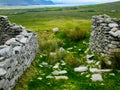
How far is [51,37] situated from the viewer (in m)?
23.7

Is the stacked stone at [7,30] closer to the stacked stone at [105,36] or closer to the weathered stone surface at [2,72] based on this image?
the stacked stone at [105,36]

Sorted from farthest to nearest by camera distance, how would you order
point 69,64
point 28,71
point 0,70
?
1. point 69,64
2. point 28,71
3. point 0,70

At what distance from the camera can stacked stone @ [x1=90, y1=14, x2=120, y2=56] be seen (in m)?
14.4

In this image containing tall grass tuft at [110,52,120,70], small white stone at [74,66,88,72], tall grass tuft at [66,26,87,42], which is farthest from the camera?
tall grass tuft at [66,26,87,42]

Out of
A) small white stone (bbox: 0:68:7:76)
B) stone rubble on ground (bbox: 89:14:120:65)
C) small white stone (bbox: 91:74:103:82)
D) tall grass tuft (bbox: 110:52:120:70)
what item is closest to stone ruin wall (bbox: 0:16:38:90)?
small white stone (bbox: 0:68:7:76)

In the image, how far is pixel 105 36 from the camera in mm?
15328

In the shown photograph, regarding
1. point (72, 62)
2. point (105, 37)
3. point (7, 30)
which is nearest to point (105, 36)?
point (105, 37)

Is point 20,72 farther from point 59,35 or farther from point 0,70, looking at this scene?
point 59,35

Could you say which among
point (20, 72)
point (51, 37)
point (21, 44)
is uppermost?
point (21, 44)

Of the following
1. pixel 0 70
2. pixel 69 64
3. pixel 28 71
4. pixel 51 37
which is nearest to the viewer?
pixel 0 70

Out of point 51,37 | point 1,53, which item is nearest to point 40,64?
point 1,53

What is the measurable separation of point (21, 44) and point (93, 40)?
697 cm

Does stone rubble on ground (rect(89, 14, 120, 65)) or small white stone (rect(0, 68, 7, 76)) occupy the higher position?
small white stone (rect(0, 68, 7, 76))

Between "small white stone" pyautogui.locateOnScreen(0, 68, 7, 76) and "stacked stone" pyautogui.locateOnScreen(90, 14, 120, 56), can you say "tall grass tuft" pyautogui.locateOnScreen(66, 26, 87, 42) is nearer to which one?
"stacked stone" pyautogui.locateOnScreen(90, 14, 120, 56)
